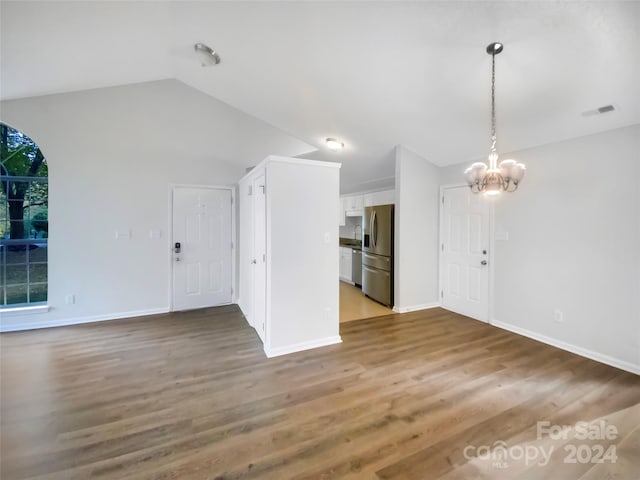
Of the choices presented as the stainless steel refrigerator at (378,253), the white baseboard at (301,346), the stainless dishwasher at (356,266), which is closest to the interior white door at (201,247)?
the white baseboard at (301,346)

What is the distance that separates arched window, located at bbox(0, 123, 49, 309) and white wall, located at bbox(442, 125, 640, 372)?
637 cm

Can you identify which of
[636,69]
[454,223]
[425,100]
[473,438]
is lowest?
[473,438]

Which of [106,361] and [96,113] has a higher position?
[96,113]

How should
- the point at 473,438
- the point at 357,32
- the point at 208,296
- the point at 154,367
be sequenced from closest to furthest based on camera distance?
the point at 473,438
the point at 357,32
the point at 154,367
the point at 208,296

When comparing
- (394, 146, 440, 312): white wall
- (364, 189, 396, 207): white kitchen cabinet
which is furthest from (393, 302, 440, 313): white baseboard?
(364, 189, 396, 207): white kitchen cabinet

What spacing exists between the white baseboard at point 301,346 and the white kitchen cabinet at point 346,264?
3309 mm

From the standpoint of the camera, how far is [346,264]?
690 cm

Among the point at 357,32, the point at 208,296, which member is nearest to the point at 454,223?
the point at 357,32

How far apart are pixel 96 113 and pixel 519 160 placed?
18.7ft

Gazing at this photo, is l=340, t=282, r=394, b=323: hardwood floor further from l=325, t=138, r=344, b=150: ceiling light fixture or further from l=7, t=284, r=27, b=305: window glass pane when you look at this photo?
l=7, t=284, r=27, b=305: window glass pane

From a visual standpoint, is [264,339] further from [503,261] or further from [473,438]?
[503,261]

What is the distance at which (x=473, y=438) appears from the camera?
74.9 inches

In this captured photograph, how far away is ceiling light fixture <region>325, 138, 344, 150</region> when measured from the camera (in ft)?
15.9

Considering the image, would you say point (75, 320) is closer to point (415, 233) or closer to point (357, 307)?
point (357, 307)
